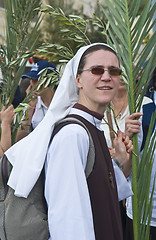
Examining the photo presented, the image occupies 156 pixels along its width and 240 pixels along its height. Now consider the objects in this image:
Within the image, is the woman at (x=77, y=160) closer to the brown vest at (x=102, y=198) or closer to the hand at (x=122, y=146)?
the brown vest at (x=102, y=198)

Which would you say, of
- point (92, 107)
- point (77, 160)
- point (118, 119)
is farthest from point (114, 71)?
point (118, 119)

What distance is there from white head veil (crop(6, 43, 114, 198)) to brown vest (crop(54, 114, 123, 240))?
0.07 meters

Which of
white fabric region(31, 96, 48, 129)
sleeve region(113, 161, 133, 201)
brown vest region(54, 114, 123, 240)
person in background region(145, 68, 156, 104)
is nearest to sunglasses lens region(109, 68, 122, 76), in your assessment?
brown vest region(54, 114, 123, 240)

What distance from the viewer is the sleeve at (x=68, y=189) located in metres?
1.67

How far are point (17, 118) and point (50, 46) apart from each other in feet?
2.01

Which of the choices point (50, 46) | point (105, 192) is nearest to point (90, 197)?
point (105, 192)

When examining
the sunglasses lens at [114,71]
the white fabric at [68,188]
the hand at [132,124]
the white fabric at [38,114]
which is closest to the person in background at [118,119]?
the hand at [132,124]

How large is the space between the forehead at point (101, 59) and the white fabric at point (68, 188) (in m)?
0.41

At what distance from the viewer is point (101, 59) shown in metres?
2.04

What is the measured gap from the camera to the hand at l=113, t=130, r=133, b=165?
2.44 metres

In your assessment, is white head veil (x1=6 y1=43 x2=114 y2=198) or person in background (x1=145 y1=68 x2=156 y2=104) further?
person in background (x1=145 y1=68 x2=156 y2=104)

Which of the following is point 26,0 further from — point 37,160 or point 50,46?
point 37,160

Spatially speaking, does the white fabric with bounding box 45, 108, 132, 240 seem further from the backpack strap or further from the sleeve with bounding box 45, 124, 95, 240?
the backpack strap

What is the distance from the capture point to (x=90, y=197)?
1.81 m
